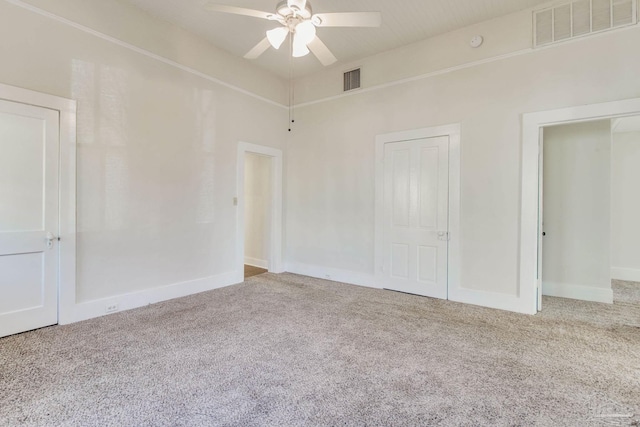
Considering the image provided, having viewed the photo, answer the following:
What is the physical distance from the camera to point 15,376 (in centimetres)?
226

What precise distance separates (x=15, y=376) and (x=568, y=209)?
6382 mm

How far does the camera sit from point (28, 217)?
3062mm

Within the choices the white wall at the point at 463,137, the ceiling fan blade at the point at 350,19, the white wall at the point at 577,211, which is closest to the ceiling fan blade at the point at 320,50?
the ceiling fan blade at the point at 350,19

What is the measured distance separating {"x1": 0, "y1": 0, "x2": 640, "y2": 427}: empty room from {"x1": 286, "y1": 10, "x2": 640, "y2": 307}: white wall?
3 cm

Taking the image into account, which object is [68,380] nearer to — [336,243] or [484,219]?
[336,243]

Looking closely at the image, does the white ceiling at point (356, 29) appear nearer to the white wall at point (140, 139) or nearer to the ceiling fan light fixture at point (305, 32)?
the white wall at point (140, 139)

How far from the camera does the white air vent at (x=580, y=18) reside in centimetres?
321

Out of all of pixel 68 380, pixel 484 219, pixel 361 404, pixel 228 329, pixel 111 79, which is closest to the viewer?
pixel 361 404

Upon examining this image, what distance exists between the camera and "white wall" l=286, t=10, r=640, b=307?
3445 millimetres

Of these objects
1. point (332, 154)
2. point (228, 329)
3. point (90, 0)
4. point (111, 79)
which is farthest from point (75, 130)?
point (332, 154)

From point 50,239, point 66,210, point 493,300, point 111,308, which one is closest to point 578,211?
point 493,300

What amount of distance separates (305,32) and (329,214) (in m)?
3.14

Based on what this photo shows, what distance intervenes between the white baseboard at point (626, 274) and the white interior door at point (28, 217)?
27.8 feet

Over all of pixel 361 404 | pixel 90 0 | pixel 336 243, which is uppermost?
pixel 90 0
